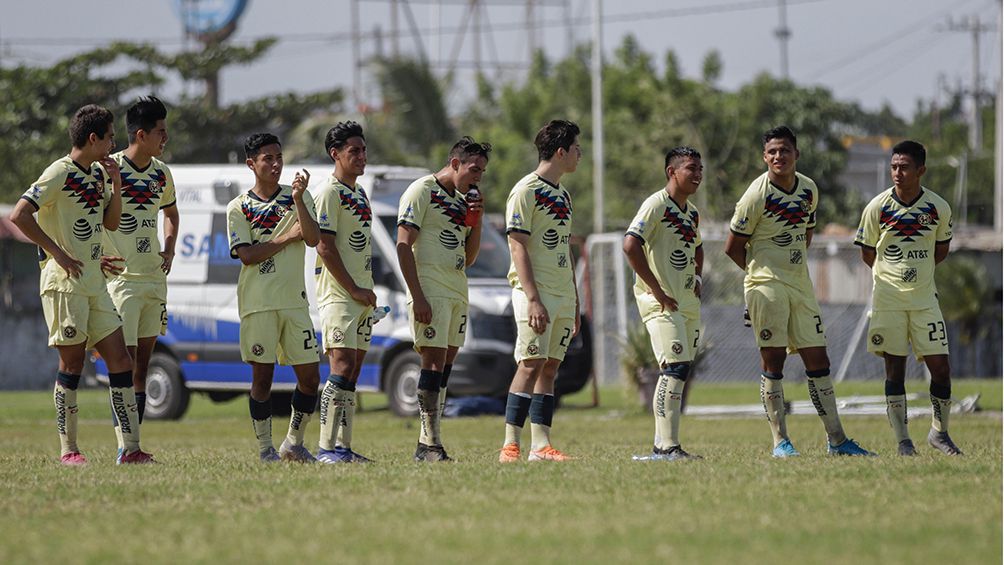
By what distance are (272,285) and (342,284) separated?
47 centimetres

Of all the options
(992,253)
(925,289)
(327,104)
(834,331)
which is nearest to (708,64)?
(327,104)

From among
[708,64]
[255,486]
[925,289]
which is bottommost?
[255,486]

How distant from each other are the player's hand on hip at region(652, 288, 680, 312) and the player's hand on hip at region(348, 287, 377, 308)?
6.40ft

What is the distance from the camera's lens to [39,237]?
10.5 m

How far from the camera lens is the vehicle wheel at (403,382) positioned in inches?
795

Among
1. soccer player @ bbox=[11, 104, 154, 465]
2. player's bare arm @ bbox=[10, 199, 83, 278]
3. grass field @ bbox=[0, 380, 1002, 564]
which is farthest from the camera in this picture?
soccer player @ bbox=[11, 104, 154, 465]

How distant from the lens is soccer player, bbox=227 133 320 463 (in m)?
11.0

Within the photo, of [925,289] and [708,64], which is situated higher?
[708,64]

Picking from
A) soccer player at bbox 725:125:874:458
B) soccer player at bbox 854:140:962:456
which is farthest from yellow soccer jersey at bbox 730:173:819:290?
soccer player at bbox 854:140:962:456

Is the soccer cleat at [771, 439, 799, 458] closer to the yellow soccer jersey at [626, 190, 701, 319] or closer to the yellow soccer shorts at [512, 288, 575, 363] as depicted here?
the yellow soccer jersey at [626, 190, 701, 319]

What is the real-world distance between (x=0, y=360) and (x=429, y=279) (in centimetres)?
2290

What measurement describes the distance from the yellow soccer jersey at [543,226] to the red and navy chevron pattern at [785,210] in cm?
145

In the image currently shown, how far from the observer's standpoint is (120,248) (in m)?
11.6

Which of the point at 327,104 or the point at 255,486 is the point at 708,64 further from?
the point at 255,486
